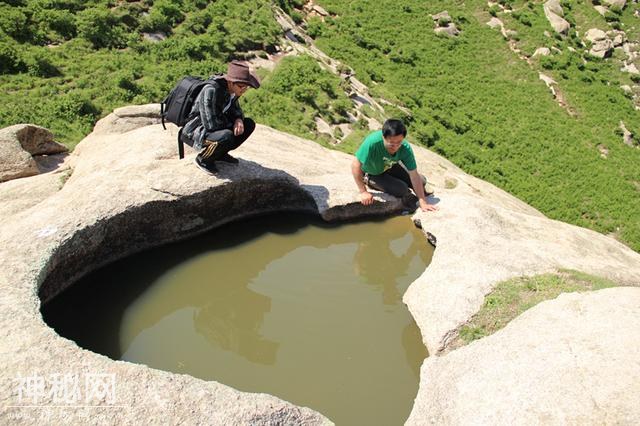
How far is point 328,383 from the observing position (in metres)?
6.23

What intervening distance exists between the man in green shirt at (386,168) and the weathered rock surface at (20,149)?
24.4 feet

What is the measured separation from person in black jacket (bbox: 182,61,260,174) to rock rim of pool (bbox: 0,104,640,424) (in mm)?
389

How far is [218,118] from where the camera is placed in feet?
29.9

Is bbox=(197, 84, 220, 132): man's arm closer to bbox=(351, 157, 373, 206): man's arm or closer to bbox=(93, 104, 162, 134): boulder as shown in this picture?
bbox=(351, 157, 373, 206): man's arm

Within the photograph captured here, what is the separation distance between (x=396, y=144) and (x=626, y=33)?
33832mm

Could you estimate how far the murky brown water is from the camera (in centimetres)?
627

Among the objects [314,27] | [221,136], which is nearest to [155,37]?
[314,27]

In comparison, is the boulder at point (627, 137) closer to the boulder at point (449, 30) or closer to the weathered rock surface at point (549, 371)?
the boulder at point (449, 30)

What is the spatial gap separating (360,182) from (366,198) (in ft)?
1.22

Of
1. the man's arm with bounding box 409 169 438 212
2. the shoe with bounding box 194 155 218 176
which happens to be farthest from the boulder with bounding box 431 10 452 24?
the shoe with bounding box 194 155 218 176

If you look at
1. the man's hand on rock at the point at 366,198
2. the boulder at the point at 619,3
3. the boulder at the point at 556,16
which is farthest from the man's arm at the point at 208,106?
the boulder at the point at 619,3

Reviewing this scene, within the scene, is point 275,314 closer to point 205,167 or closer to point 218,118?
point 205,167

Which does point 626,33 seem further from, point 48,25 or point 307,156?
point 48,25

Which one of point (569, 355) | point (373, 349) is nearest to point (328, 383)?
point (373, 349)
